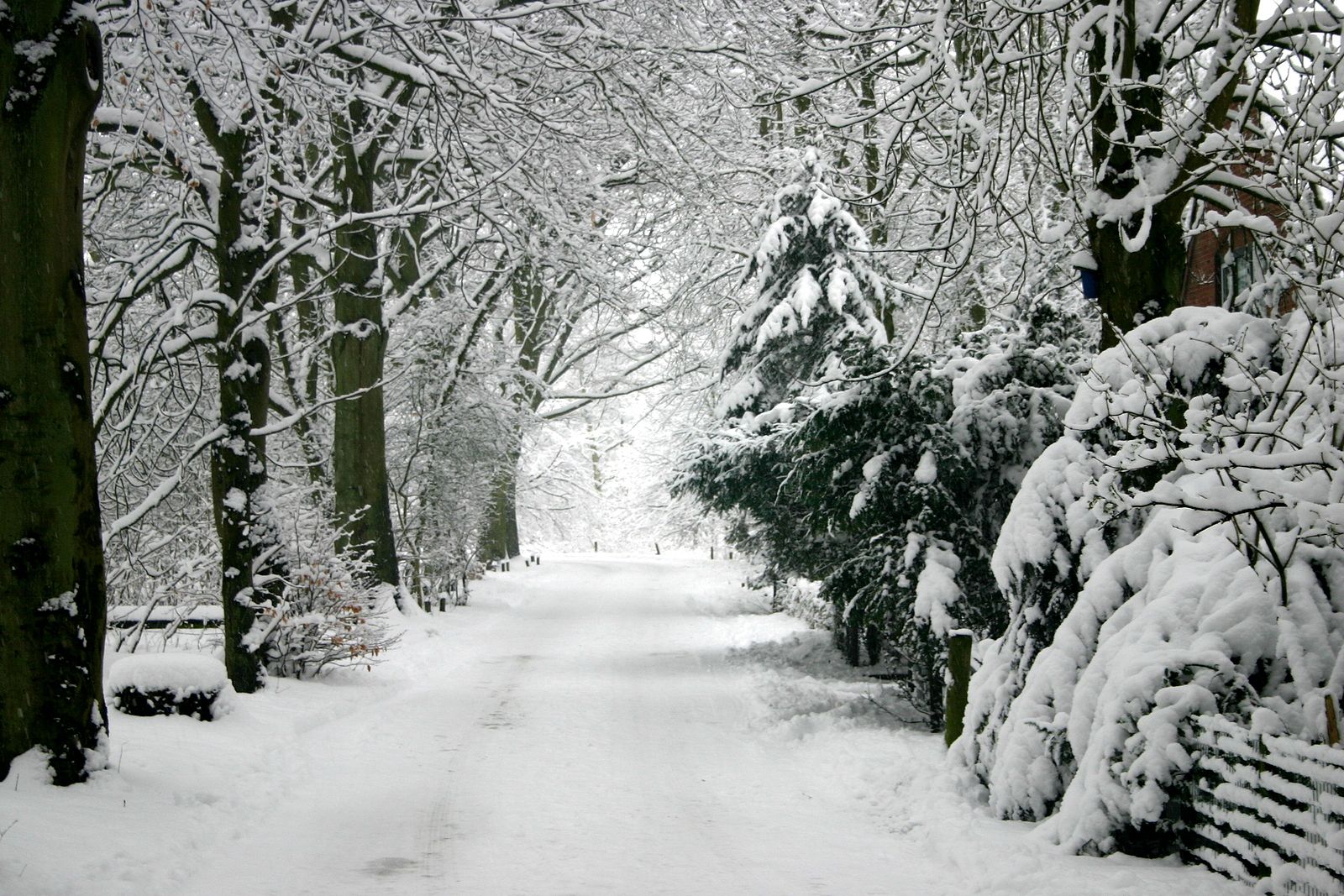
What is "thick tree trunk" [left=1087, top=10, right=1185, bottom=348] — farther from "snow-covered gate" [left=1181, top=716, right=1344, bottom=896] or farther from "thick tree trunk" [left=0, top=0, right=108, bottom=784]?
"thick tree trunk" [left=0, top=0, right=108, bottom=784]

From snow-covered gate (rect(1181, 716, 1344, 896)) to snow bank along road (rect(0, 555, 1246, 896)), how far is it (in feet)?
0.73

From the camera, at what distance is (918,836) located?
6.97 meters

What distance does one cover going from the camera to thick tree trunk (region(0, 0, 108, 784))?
6.51 meters

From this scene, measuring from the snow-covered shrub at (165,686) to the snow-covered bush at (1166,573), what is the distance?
6.27 m

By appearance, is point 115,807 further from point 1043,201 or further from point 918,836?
point 1043,201

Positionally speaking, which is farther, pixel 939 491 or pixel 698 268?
pixel 698 268

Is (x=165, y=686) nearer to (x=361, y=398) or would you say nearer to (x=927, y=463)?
(x=927, y=463)

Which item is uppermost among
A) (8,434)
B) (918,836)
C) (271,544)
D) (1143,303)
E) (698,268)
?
(698,268)

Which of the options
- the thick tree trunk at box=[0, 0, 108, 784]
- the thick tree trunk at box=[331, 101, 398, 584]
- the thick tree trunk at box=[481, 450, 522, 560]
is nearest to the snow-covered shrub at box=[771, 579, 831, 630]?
the thick tree trunk at box=[331, 101, 398, 584]

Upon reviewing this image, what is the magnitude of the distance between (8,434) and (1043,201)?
16.3 meters

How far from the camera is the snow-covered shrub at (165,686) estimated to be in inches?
360

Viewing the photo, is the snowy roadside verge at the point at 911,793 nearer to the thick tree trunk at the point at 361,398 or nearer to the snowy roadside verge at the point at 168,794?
the snowy roadside verge at the point at 168,794

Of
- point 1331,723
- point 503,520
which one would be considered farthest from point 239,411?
point 503,520

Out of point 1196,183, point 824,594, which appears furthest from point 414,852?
point 1196,183
